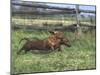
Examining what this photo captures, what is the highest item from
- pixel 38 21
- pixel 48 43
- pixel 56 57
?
pixel 38 21

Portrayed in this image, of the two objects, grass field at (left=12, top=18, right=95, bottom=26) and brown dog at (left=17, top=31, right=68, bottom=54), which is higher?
grass field at (left=12, top=18, right=95, bottom=26)

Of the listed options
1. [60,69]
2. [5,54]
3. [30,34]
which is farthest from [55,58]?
[5,54]

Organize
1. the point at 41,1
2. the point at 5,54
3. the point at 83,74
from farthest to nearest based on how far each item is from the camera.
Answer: the point at 83,74, the point at 41,1, the point at 5,54

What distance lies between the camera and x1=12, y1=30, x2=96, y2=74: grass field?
2156 millimetres

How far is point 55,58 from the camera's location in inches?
90.4

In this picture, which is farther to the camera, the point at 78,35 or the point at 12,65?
the point at 78,35

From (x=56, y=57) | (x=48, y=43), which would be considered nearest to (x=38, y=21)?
(x=48, y=43)

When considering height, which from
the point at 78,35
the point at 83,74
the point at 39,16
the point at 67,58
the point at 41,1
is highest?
the point at 41,1

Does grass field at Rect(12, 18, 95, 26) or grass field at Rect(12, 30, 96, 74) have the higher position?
grass field at Rect(12, 18, 95, 26)

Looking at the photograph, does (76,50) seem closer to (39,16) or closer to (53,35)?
(53,35)

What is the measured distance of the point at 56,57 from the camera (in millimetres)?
2299

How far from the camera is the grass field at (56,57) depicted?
216 centimetres

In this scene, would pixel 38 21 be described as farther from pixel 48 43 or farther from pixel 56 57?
pixel 56 57

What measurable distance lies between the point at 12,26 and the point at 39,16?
0.30 m
